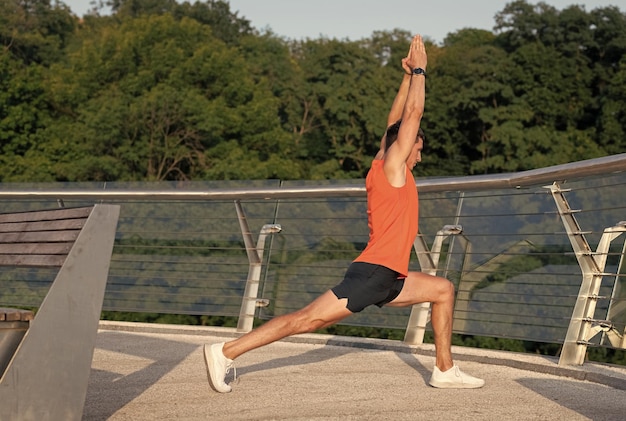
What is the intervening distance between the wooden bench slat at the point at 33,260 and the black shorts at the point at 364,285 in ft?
5.52

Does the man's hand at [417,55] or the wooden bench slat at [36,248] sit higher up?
the man's hand at [417,55]

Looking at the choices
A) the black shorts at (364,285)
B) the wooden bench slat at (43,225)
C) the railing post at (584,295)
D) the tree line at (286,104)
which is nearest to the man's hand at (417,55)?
the black shorts at (364,285)

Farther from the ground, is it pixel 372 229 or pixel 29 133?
pixel 372 229

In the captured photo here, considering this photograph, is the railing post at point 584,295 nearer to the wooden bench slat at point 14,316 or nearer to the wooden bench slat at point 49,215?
the wooden bench slat at point 49,215

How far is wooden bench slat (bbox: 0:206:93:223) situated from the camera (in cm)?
541

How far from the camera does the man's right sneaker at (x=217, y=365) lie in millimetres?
6641

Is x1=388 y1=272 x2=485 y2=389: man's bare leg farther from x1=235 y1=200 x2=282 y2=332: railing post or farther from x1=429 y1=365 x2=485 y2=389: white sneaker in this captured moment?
x1=235 y1=200 x2=282 y2=332: railing post

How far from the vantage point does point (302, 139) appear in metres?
66.5

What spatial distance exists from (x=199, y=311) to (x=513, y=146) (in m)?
50.2

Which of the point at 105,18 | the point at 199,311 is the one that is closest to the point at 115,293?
the point at 199,311

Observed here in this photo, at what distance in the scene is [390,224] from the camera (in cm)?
648

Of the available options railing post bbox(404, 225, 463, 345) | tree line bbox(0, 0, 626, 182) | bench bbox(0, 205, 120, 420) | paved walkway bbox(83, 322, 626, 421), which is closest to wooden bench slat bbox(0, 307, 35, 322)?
bench bbox(0, 205, 120, 420)

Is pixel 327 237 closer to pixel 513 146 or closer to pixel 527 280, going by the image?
pixel 527 280

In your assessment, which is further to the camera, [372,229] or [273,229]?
[273,229]
